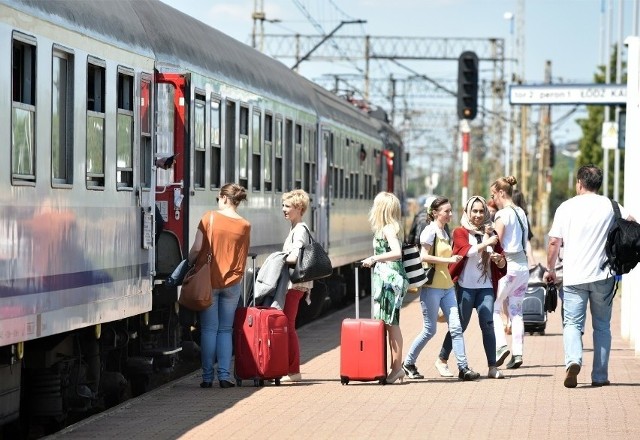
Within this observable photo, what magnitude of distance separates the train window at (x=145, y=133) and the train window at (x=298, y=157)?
27.9 ft

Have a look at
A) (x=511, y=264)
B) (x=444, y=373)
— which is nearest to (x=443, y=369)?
(x=444, y=373)

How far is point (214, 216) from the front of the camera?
14242 mm

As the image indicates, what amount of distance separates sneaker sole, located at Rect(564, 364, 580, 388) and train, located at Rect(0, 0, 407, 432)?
10.7ft

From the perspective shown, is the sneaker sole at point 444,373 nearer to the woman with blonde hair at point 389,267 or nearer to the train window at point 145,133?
the woman with blonde hair at point 389,267

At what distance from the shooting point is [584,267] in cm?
1441

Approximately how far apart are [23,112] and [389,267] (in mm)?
4984

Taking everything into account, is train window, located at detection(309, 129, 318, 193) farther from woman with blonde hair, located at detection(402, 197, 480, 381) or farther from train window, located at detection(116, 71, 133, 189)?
train window, located at detection(116, 71, 133, 189)

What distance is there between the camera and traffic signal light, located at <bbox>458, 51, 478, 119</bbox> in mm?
28625

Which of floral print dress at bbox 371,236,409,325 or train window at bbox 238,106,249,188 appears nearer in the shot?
floral print dress at bbox 371,236,409,325

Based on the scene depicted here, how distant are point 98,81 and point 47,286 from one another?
206cm

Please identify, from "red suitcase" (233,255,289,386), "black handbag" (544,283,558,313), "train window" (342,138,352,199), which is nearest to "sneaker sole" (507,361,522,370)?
"black handbag" (544,283,558,313)

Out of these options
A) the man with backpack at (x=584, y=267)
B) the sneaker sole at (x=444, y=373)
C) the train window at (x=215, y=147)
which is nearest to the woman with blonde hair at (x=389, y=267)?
the sneaker sole at (x=444, y=373)

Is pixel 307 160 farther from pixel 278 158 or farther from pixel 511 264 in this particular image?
pixel 511 264

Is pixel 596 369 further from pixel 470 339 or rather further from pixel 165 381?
pixel 470 339
